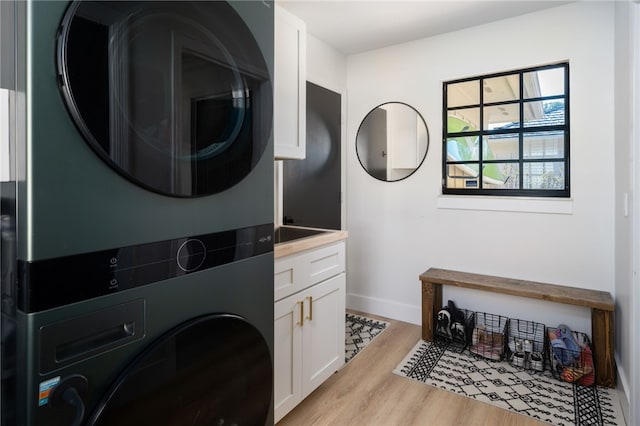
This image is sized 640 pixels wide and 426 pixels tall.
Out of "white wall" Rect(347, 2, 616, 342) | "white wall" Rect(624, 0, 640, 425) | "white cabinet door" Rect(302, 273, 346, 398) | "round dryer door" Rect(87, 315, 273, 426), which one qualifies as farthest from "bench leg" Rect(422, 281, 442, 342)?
"round dryer door" Rect(87, 315, 273, 426)

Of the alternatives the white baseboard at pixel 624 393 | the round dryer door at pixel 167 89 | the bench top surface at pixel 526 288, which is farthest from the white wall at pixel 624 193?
the round dryer door at pixel 167 89

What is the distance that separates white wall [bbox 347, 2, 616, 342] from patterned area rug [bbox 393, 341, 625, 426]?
0.48 meters

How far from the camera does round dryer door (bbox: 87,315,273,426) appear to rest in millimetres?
751

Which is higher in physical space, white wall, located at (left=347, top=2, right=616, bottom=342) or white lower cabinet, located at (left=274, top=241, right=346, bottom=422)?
white wall, located at (left=347, top=2, right=616, bottom=342)

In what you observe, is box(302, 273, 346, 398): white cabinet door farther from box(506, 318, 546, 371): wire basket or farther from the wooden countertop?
box(506, 318, 546, 371): wire basket

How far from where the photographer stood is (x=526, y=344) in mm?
2410

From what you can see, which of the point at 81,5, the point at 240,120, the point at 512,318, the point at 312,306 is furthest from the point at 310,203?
the point at 81,5

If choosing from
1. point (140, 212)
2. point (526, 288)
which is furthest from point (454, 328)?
point (140, 212)

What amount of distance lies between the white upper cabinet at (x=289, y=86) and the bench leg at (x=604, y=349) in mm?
2013

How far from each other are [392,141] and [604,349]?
6.75 ft

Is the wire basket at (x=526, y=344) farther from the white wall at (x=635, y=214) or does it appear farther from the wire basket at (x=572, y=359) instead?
the white wall at (x=635, y=214)

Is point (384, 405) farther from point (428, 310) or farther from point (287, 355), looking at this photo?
point (428, 310)

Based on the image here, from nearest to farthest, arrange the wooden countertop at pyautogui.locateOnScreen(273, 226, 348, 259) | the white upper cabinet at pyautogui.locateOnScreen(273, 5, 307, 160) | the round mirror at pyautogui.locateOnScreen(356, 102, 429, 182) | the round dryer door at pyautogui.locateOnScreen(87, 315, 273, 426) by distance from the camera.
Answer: the round dryer door at pyautogui.locateOnScreen(87, 315, 273, 426), the wooden countertop at pyautogui.locateOnScreen(273, 226, 348, 259), the white upper cabinet at pyautogui.locateOnScreen(273, 5, 307, 160), the round mirror at pyautogui.locateOnScreen(356, 102, 429, 182)

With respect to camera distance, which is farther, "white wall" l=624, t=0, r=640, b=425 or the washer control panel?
"white wall" l=624, t=0, r=640, b=425
